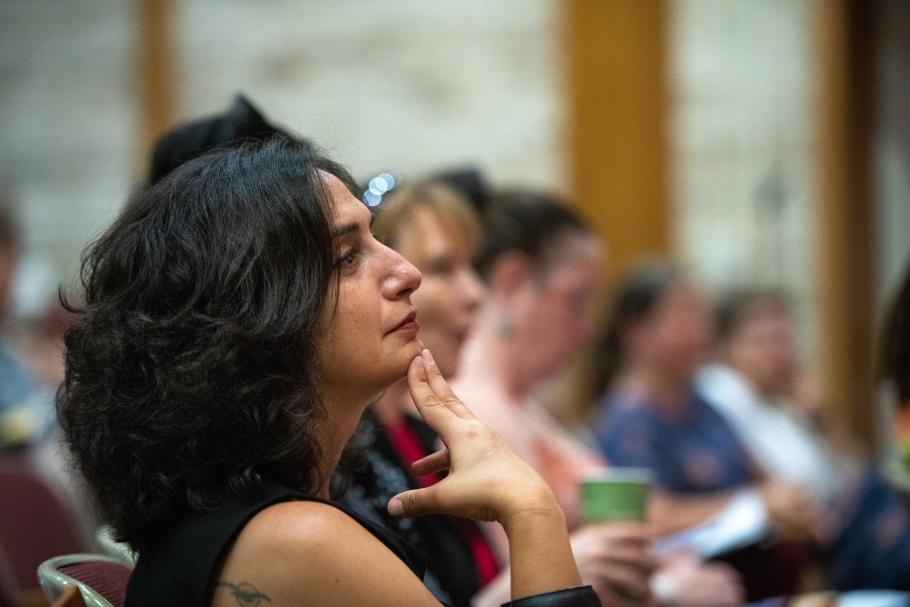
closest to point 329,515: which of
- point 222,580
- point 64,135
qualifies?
point 222,580

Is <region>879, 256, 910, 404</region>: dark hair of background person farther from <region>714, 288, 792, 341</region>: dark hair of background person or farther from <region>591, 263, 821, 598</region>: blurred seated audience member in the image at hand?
<region>714, 288, 792, 341</region>: dark hair of background person

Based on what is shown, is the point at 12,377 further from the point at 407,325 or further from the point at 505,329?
the point at 407,325

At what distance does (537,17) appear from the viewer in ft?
19.4

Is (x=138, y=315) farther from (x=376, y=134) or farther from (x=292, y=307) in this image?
(x=376, y=134)

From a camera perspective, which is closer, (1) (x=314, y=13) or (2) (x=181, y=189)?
(2) (x=181, y=189)

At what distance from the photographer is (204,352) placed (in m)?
1.28

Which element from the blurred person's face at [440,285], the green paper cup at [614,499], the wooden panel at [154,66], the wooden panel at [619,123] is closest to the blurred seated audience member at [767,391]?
the wooden panel at [619,123]

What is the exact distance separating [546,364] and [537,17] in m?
3.35

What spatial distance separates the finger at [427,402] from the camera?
1340 millimetres

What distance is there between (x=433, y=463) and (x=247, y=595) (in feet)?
0.87

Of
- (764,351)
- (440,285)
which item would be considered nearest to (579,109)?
(764,351)

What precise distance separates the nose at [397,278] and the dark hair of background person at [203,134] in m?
0.48

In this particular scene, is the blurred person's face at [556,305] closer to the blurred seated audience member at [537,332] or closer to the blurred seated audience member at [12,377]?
the blurred seated audience member at [537,332]

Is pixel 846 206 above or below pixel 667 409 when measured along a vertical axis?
below
